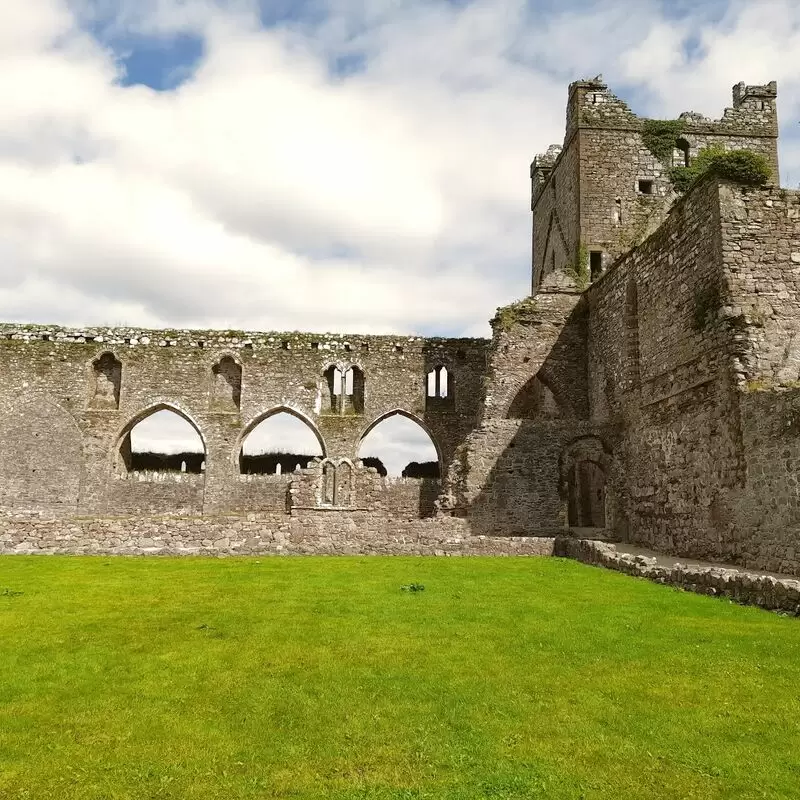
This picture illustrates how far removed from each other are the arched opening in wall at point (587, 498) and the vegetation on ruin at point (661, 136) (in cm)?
1213

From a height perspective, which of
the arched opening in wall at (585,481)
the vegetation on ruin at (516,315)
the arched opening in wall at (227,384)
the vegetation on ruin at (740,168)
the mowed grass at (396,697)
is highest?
the vegetation on ruin at (740,168)

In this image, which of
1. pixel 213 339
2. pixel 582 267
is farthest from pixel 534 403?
pixel 213 339

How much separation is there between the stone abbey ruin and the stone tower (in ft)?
0.27

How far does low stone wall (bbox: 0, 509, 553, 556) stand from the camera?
15688mm

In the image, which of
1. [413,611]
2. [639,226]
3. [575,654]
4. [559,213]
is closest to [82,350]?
[559,213]

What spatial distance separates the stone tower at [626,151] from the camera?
26594mm

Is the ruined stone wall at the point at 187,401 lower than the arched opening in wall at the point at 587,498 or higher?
higher

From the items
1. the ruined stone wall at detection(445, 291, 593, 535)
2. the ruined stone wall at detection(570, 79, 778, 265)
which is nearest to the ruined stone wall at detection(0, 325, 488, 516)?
the ruined stone wall at detection(445, 291, 593, 535)

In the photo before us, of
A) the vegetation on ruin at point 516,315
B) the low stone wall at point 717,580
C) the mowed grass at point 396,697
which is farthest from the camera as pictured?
the vegetation on ruin at point 516,315

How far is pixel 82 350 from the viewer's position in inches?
1109

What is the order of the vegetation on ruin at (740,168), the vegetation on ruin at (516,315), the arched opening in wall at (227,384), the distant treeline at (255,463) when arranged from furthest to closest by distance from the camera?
the distant treeline at (255,463) → the arched opening in wall at (227,384) → the vegetation on ruin at (516,315) → the vegetation on ruin at (740,168)

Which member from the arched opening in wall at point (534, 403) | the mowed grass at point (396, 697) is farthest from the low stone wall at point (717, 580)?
the arched opening in wall at point (534, 403)

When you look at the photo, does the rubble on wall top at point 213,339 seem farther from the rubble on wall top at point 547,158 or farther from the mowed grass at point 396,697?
the mowed grass at point 396,697

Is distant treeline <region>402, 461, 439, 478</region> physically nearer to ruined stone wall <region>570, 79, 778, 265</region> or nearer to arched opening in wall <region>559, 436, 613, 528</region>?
arched opening in wall <region>559, 436, 613, 528</region>
